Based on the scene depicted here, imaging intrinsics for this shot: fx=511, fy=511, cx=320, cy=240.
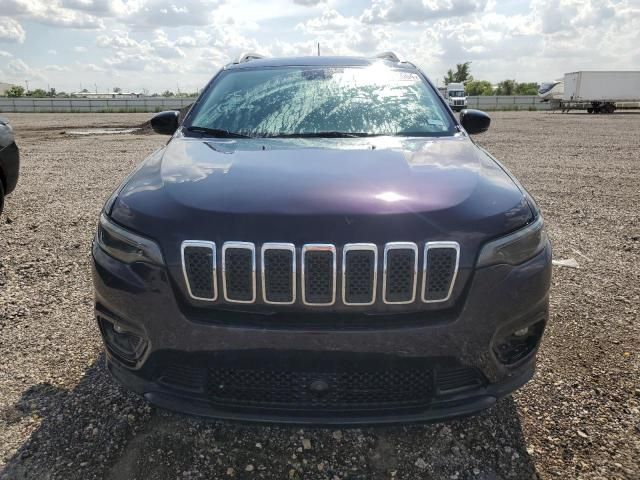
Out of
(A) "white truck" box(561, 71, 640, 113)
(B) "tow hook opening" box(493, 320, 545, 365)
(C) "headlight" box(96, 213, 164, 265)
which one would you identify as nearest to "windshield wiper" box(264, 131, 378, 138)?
(C) "headlight" box(96, 213, 164, 265)

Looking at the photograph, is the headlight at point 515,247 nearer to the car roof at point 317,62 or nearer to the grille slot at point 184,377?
the grille slot at point 184,377

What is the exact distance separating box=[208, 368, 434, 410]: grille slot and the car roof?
8.24 feet

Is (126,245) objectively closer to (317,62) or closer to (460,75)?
(317,62)

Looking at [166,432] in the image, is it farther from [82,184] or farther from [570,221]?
[82,184]

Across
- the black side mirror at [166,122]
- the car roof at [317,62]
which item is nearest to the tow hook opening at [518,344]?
the car roof at [317,62]

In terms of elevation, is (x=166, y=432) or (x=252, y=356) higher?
(x=252, y=356)

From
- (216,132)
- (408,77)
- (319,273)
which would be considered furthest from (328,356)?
Result: (408,77)

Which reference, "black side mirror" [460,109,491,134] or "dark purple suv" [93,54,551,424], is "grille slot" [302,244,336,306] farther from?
"black side mirror" [460,109,491,134]

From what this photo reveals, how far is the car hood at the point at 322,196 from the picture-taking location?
5.96 ft

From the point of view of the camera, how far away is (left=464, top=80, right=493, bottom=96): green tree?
265 ft

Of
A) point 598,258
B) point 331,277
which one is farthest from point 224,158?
point 598,258

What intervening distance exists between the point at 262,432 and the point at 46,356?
1.47 m

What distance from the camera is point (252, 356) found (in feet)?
6.08

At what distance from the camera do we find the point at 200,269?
72.1 inches
